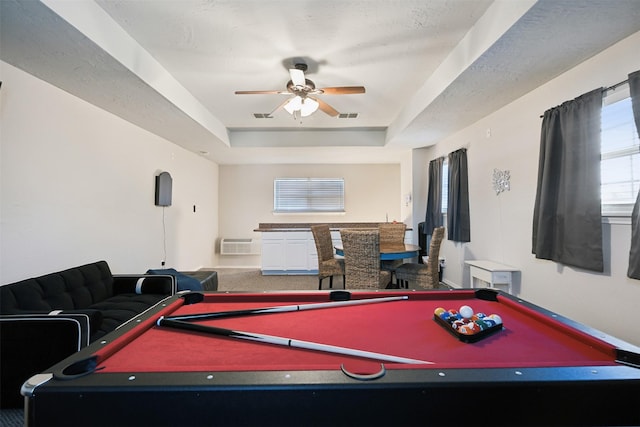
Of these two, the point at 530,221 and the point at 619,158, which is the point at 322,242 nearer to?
the point at 530,221

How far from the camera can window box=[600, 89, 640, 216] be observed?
1.96 metres

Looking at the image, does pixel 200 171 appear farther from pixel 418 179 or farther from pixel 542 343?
pixel 542 343

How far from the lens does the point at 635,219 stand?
181 cm

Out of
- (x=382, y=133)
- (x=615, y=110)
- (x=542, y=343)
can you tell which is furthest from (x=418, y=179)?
(x=542, y=343)

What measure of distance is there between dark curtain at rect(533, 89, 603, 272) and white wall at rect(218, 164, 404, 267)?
13.3ft

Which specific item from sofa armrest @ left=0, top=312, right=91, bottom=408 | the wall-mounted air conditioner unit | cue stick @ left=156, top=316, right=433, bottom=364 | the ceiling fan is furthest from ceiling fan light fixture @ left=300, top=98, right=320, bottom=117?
the wall-mounted air conditioner unit

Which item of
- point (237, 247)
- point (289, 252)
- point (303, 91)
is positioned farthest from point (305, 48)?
point (237, 247)

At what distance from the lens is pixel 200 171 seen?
5633 mm

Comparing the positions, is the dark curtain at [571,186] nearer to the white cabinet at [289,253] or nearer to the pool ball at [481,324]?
the pool ball at [481,324]

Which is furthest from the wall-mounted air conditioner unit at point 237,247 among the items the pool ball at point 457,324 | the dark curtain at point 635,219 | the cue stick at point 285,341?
the dark curtain at point 635,219

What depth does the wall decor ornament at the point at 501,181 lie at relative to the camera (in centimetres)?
314

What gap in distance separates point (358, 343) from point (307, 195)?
5.67 metres

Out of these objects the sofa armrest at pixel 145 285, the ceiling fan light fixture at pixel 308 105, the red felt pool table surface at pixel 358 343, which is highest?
the ceiling fan light fixture at pixel 308 105

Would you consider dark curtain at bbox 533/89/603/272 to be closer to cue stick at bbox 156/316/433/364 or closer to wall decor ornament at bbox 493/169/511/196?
wall decor ornament at bbox 493/169/511/196
